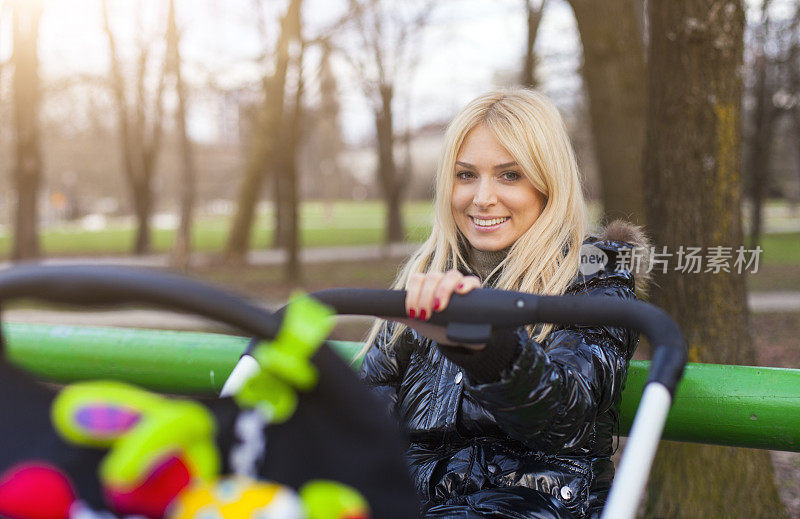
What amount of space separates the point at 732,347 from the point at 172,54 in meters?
10.8

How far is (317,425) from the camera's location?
102 cm

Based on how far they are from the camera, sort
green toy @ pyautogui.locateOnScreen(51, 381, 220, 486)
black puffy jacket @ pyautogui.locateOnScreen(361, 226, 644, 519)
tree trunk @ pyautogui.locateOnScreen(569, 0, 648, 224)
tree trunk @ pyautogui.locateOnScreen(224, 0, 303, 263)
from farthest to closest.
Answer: tree trunk @ pyautogui.locateOnScreen(224, 0, 303, 263), tree trunk @ pyautogui.locateOnScreen(569, 0, 648, 224), black puffy jacket @ pyautogui.locateOnScreen(361, 226, 644, 519), green toy @ pyautogui.locateOnScreen(51, 381, 220, 486)

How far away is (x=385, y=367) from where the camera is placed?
2.17m

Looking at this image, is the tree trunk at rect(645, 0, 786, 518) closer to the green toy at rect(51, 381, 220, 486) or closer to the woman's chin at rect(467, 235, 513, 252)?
the woman's chin at rect(467, 235, 513, 252)

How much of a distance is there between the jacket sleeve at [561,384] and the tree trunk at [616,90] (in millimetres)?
4121

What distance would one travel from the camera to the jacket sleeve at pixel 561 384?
147 centimetres

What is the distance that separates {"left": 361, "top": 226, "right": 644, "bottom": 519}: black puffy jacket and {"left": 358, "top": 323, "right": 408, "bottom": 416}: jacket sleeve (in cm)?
5

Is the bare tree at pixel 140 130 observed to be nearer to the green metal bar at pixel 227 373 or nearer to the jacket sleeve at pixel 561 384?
the green metal bar at pixel 227 373

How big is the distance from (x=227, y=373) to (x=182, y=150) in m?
11.5

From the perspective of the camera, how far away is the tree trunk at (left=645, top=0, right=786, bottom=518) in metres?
3.15

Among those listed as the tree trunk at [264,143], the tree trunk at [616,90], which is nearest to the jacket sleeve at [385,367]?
the tree trunk at [616,90]

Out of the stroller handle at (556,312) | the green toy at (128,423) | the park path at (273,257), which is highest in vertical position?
the stroller handle at (556,312)

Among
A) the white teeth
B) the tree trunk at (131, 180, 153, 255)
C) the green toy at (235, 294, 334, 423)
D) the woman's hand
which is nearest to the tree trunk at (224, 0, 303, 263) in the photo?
the tree trunk at (131, 180, 153, 255)

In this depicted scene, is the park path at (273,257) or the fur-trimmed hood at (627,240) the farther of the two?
the park path at (273,257)
